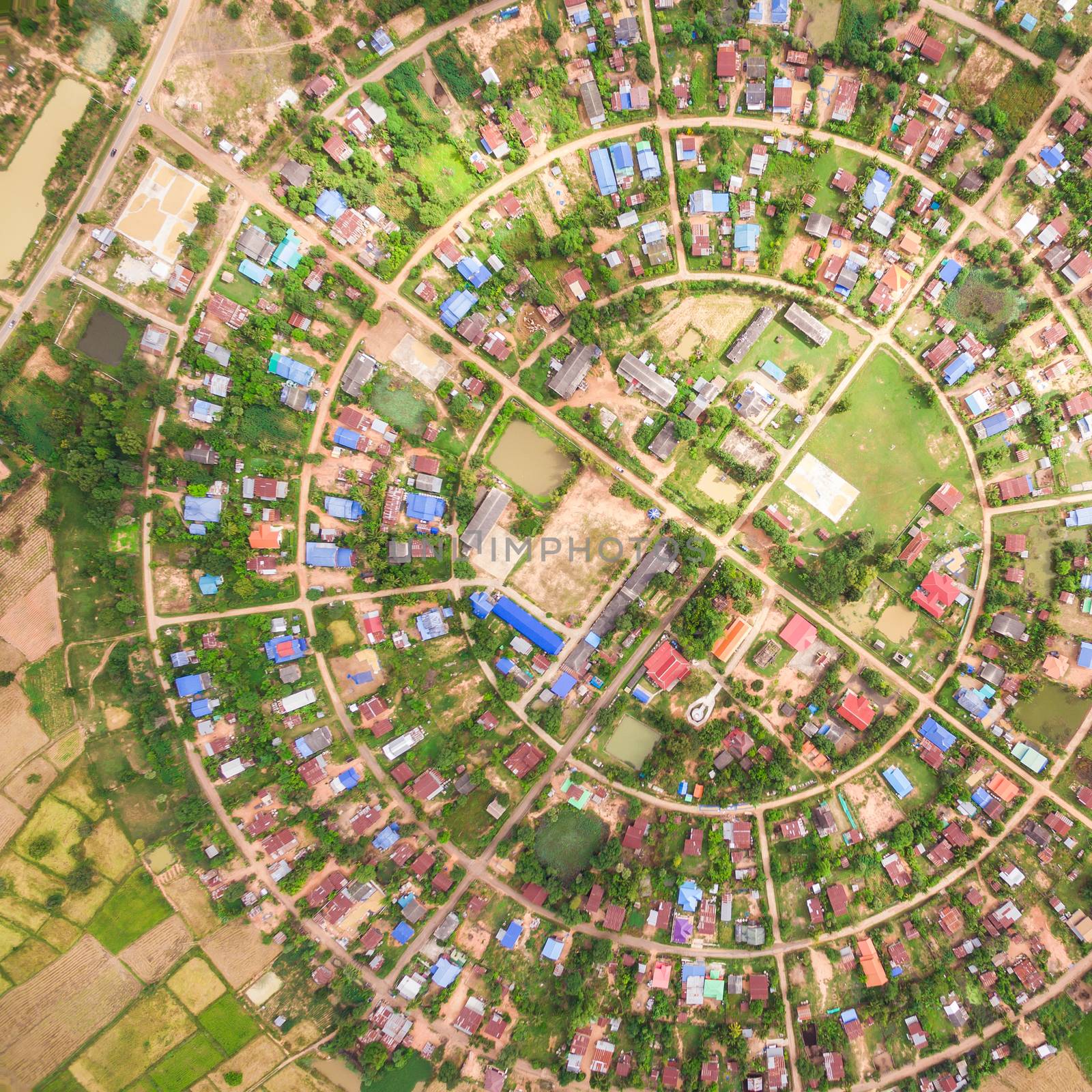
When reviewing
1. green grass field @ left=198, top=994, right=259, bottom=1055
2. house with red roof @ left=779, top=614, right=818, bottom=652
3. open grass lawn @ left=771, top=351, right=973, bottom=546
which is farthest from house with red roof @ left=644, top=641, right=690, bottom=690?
green grass field @ left=198, top=994, right=259, bottom=1055

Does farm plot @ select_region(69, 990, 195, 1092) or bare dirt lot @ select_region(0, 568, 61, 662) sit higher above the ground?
bare dirt lot @ select_region(0, 568, 61, 662)

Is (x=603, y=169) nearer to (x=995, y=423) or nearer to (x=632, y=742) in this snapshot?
(x=995, y=423)

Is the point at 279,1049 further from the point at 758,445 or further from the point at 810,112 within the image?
the point at 810,112

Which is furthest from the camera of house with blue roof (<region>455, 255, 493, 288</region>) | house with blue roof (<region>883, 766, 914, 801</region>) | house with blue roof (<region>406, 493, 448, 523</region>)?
house with blue roof (<region>883, 766, 914, 801</region>)

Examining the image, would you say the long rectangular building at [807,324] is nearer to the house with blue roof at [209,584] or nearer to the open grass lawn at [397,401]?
the open grass lawn at [397,401]

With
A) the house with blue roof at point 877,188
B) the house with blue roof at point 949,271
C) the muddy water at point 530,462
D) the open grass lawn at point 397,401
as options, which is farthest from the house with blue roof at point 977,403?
the open grass lawn at point 397,401

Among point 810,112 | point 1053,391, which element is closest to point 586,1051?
point 1053,391

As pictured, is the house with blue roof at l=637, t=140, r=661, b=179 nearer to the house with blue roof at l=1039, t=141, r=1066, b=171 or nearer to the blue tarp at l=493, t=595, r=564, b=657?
the house with blue roof at l=1039, t=141, r=1066, b=171
